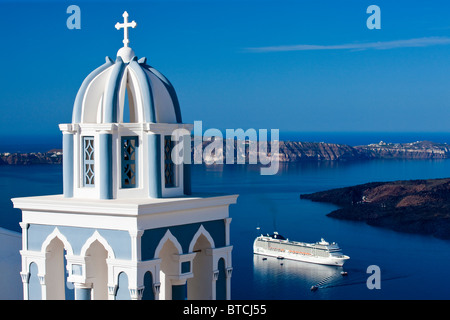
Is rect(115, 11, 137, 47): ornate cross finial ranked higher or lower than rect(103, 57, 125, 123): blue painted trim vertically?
higher

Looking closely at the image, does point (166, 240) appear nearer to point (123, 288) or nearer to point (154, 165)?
point (123, 288)

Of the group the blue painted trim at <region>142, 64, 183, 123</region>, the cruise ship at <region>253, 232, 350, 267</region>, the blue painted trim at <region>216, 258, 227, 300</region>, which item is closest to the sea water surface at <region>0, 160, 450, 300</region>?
the cruise ship at <region>253, 232, 350, 267</region>

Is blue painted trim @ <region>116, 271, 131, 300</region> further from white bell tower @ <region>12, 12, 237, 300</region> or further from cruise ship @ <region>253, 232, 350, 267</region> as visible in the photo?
cruise ship @ <region>253, 232, 350, 267</region>

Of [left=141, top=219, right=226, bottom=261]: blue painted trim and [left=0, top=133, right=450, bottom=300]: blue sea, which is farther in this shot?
[left=0, top=133, right=450, bottom=300]: blue sea

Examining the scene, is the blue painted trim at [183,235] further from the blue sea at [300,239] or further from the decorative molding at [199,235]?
the blue sea at [300,239]

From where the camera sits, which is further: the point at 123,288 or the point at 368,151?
the point at 368,151

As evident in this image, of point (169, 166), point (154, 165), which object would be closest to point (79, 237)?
point (154, 165)

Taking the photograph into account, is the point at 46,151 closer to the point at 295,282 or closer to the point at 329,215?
the point at 295,282
